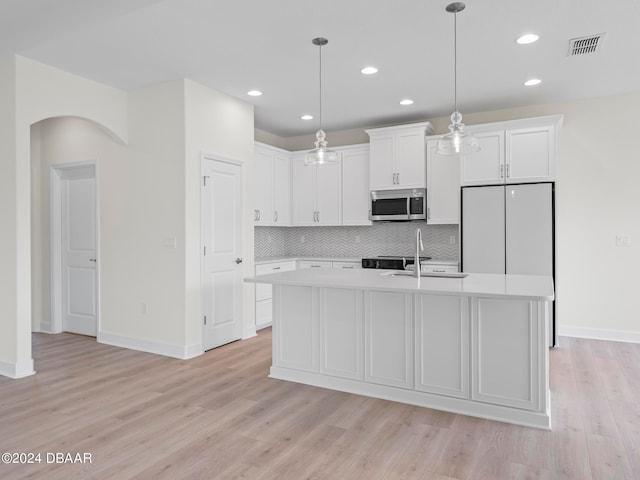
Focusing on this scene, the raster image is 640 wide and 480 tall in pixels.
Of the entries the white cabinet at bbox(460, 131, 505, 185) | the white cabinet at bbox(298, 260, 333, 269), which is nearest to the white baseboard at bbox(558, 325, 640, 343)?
the white cabinet at bbox(460, 131, 505, 185)

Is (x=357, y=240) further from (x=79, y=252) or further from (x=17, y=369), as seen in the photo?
(x=17, y=369)

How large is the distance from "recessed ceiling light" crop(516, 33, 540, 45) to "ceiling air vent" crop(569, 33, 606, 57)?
1.07 ft

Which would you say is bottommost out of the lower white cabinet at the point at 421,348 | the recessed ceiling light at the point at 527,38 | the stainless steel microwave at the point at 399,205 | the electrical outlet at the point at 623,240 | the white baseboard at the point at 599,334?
the white baseboard at the point at 599,334

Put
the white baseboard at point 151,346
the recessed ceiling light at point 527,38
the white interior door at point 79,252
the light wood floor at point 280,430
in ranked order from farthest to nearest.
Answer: the white interior door at point 79,252, the white baseboard at point 151,346, the recessed ceiling light at point 527,38, the light wood floor at point 280,430

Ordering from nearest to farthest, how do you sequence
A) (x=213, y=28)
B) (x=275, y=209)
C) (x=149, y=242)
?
(x=213, y=28) < (x=149, y=242) < (x=275, y=209)

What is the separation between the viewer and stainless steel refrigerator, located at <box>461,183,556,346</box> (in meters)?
4.70

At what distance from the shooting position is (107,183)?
4.87 metres

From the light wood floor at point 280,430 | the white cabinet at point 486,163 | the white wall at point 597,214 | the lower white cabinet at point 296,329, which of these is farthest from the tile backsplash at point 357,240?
the lower white cabinet at point 296,329

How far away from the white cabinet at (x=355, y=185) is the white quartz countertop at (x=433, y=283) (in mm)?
2341

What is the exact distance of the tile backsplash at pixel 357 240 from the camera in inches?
229

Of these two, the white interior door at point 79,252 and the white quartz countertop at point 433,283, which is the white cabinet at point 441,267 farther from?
the white interior door at point 79,252

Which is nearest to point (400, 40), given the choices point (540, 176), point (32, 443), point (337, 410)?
point (540, 176)

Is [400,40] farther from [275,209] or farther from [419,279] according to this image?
[275,209]

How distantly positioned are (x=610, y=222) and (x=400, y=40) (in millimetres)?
3420
